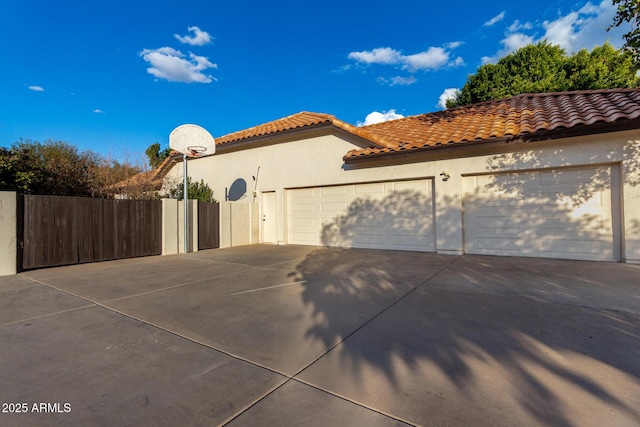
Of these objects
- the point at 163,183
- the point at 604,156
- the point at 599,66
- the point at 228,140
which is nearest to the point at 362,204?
the point at 604,156

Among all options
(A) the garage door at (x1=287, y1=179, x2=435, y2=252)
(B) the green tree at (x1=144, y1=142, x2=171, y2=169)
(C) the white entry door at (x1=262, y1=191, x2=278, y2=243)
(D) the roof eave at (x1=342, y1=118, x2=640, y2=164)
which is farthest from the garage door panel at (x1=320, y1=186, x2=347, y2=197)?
(B) the green tree at (x1=144, y1=142, x2=171, y2=169)

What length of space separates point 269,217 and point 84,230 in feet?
20.6

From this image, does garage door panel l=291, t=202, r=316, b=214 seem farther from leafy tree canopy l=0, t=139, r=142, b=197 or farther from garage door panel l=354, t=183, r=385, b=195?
leafy tree canopy l=0, t=139, r=142, b=197

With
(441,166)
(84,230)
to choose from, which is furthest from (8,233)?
(441,166)

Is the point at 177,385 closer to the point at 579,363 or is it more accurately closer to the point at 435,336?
the point at 435,336

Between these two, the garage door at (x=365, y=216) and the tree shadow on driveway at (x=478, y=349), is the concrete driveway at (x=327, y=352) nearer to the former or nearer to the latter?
the tree shadow on driveway at (x=478, y=349)

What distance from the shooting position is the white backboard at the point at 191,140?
1039cm

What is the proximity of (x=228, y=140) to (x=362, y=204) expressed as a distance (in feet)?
23.3

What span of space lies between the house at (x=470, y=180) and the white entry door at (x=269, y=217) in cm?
4

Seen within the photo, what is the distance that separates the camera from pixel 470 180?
8438mm

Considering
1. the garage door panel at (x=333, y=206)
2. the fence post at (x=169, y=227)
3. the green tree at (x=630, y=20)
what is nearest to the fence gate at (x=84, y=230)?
the fence post at (x=169, y=227)

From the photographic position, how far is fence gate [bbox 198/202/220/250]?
35.4 feet

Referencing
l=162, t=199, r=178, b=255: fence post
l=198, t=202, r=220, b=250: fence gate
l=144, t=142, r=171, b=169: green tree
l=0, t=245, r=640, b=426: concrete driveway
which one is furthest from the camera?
l=144, t=142, r=171, b=169: green tree

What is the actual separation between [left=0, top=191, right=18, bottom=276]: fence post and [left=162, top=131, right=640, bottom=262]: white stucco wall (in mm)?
7392
